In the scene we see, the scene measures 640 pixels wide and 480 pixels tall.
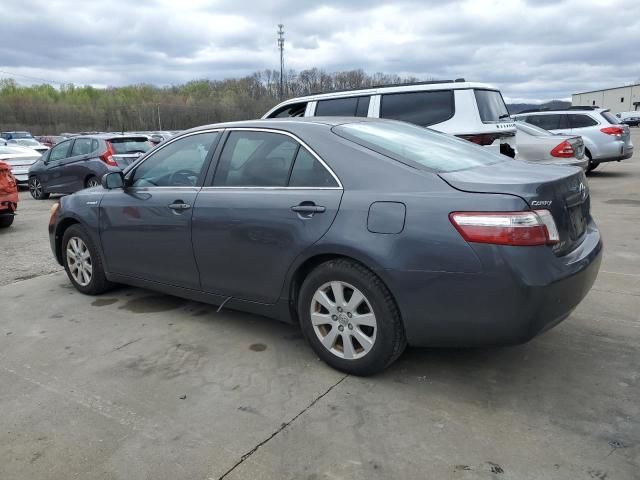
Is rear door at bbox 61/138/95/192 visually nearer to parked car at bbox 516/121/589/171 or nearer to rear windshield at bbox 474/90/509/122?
rear windshield at bbox 474/90/509/122

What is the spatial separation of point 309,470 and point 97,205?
129 inches

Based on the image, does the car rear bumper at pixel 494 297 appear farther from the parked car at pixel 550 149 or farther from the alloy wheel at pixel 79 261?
the parked car at pixel 550 149

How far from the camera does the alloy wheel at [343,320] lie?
3.09m

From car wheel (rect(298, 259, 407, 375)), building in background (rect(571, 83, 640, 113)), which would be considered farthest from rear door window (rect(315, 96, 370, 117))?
building in background (rect(571, 83, 640, 113))

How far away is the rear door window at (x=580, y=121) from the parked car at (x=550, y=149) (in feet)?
11.1

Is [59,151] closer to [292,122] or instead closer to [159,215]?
[159,215]

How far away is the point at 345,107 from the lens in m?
7.92

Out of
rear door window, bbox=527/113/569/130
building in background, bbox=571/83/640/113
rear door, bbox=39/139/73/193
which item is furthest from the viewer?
building in background, bbox=571/83/640/113

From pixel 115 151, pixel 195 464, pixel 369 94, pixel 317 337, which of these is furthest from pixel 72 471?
pixel 115 151

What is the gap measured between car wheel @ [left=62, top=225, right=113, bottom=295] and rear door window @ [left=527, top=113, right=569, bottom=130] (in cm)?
1268

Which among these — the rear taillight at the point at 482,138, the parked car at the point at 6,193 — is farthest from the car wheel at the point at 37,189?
the rear taillight at the point at 482,138

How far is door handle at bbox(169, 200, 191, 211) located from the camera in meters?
3.92

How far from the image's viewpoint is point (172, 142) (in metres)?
4.32

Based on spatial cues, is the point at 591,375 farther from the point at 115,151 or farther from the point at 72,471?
the point at 115,151
